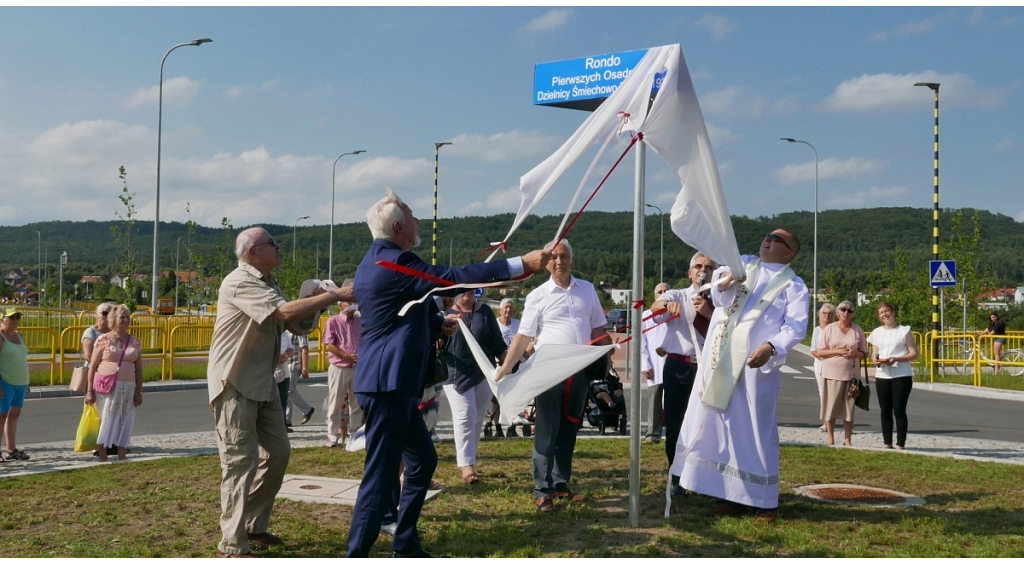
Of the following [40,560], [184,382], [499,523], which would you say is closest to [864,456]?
[499,523]

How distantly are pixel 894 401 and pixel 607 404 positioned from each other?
3398mm

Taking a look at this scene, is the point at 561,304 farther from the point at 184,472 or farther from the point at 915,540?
the point at 184,472

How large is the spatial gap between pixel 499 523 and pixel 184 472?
352 centimetres

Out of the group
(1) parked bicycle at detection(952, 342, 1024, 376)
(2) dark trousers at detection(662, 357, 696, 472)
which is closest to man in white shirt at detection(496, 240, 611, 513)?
(2) dark trousers at detection(662, 357, 696, 472)

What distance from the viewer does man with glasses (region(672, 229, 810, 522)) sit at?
602cm

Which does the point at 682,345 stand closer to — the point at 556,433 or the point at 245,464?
the point at 556,433

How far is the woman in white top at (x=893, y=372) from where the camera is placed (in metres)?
9.99

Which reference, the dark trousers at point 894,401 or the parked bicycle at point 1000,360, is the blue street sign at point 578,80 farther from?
the parked bicycle at point 1000,360

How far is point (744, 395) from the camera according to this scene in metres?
6.11

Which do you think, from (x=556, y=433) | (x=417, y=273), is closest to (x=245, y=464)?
(x=417, y=273)

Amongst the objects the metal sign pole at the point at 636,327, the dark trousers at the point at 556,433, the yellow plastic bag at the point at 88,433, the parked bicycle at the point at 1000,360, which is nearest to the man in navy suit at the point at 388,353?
the metal sign pole at the point at 636,327

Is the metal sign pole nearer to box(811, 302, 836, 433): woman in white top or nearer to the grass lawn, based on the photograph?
the grass lawn

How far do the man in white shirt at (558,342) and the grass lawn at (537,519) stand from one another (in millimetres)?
291

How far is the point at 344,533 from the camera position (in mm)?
5723
